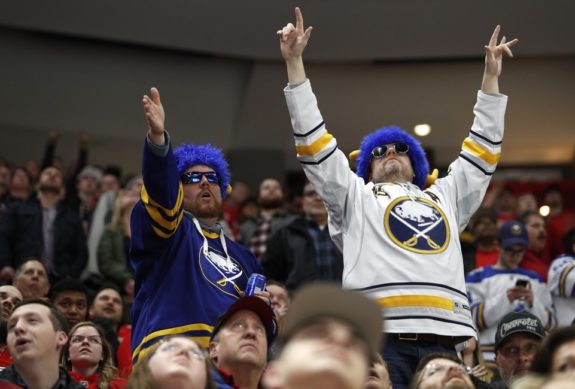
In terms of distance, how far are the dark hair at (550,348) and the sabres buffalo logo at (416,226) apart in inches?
68.7

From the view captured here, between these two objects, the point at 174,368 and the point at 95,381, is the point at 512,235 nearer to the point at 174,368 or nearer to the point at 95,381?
the point at 95,381

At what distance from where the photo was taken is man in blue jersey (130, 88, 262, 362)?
5.56 m

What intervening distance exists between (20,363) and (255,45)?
827 centimetres

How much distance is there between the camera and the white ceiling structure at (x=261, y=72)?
13055mm

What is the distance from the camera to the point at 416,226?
5773 mm

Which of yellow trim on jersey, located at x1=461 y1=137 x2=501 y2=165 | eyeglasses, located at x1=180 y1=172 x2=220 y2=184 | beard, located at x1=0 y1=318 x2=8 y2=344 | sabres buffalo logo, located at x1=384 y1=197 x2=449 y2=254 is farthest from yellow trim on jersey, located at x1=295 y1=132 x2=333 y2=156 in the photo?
beard, located at x1=0 y1=318 x2=8 y2=344

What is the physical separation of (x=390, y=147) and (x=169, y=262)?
53.9 inches

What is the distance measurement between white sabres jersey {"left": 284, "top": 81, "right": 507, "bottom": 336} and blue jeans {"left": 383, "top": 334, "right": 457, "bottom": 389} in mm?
82

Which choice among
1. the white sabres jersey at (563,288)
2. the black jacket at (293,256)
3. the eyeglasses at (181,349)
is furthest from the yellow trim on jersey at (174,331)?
the white sabres jersey at (563,288)

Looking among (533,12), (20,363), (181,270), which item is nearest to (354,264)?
(181,270)

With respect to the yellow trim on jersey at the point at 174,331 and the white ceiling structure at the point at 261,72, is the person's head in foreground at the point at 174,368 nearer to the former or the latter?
the yellow trim on jersey at the point at 174,331

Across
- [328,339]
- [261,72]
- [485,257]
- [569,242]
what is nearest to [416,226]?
[328,339]

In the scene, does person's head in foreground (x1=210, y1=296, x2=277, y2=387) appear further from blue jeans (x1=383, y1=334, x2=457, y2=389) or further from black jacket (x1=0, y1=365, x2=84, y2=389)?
black jacket (x1=0, y1=365, x2=84, y2=389)

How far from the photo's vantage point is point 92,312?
8516mm
